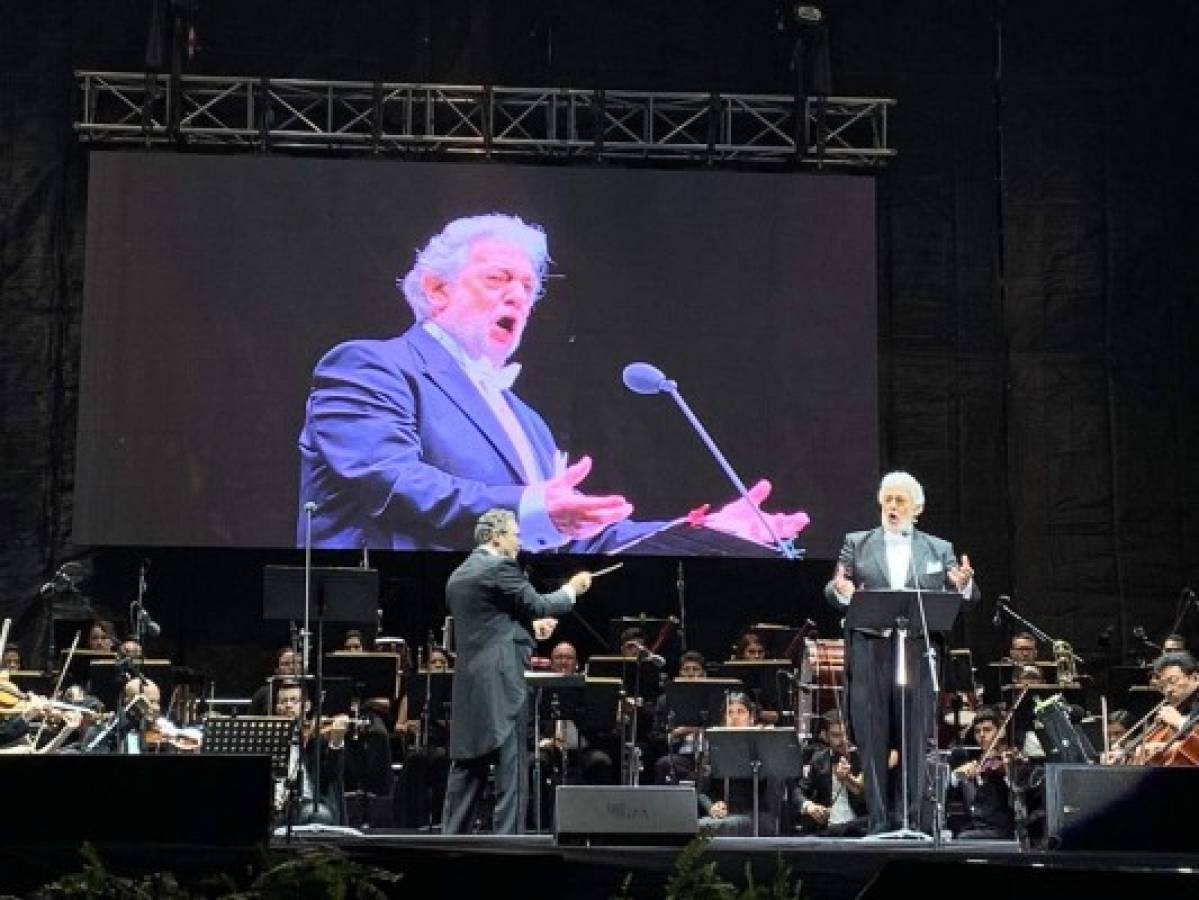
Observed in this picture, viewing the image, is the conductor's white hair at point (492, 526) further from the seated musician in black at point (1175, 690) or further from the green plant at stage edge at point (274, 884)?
the green plant at stage edge at point (274, 884)

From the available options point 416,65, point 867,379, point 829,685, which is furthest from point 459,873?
point 416,65

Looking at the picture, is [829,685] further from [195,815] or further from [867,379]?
[195,815]

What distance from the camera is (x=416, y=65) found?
16.2m

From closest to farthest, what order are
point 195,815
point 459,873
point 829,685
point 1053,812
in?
point 459,873 → point 195,815 → point 1053,812 → point 829,685

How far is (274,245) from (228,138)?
3.38 ft

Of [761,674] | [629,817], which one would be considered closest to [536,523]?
[761,674]

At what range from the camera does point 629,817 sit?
8055mm

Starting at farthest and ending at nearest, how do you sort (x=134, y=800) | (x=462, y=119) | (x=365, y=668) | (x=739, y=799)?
(x=462, y=119)
(x=739, y=799)
(x=365, y=668)
(x=134, y=800)

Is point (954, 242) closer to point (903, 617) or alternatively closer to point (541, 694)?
point (541, 694)

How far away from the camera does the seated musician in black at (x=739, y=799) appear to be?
40.7 feet

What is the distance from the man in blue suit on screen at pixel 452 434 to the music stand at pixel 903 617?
5.78 metres

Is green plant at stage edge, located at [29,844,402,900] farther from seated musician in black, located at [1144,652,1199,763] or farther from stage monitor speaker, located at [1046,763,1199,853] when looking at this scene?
seated musician in black, located at [1144,652,1199,763]

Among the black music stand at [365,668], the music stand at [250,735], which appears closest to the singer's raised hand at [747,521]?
the black music stand at [365,668]

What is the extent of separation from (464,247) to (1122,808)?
389 inches
